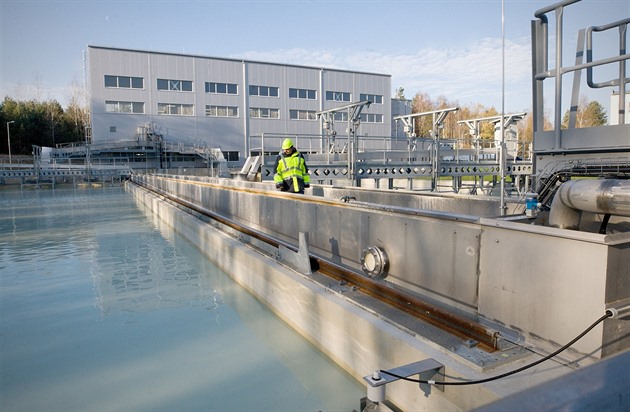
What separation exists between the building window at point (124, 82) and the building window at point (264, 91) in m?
10.5

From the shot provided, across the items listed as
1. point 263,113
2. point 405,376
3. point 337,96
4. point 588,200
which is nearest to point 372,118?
point 337,96

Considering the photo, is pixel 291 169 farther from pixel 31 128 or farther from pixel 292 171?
pixel 31 128

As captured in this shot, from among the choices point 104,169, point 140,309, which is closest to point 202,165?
point 104,169

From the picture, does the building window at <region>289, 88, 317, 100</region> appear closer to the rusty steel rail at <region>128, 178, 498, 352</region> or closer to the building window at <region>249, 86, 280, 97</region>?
the building window at <region>249, 86, 280, 97</region>

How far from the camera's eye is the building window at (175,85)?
40.9m

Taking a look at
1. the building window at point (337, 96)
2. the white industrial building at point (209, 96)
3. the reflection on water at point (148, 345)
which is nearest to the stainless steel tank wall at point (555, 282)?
the reflection on water at point (148, 345)

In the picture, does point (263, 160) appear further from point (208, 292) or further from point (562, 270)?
point (562, 270)

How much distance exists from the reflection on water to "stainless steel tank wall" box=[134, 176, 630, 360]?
1177 mm

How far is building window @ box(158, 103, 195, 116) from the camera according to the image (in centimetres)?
4116

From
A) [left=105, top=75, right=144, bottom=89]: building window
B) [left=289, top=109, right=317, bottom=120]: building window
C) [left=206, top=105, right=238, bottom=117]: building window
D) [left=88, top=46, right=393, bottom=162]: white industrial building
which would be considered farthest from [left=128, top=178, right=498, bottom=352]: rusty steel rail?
[left=289, top=109, right=317, bottom=120]: building window

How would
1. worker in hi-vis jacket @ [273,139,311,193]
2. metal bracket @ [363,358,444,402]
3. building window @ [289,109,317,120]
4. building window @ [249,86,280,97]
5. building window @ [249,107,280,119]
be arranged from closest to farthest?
metal bracket @ [363,358,444,402], worker in hi-vis jacket @ [273,139,311,193], building window @ [249,86,280,97], building window @ [249,107,280,119], building window @ [289,109,317,120]

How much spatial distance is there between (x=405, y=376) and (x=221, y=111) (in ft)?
142

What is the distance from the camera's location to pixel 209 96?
1687 inches

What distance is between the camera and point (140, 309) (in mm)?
5602
